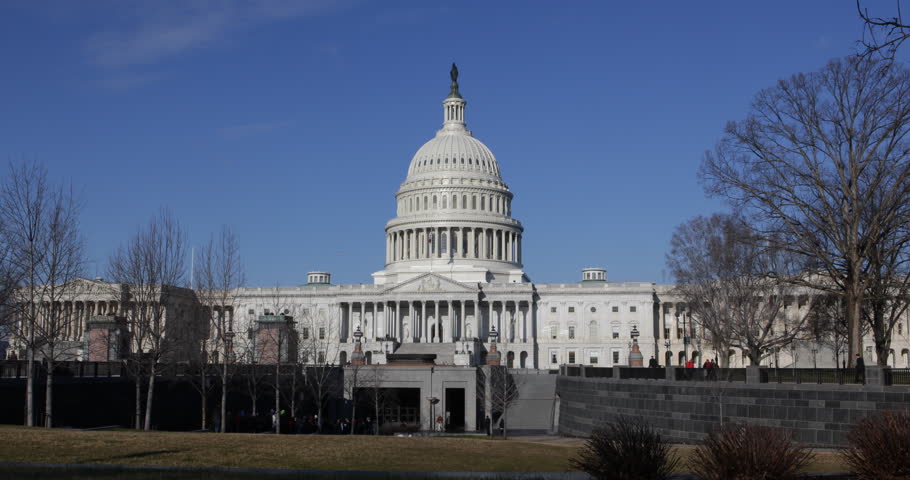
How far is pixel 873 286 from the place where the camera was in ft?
159

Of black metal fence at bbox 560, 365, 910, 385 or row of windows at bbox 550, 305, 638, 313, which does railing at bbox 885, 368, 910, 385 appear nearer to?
black metal fence at bbox 560, 365, 910, 385

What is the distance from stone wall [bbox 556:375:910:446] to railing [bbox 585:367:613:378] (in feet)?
1.87

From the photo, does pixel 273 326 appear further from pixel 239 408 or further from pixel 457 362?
pixel 457 362

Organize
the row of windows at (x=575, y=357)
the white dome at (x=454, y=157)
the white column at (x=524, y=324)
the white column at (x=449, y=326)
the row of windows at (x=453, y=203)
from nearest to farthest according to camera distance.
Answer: the white column at (x=449, y=326)
the row of windows at (x=575, y=357)
the white column at (x=524, y=324)
the row of windows at (x=453, y=203)
the white dome at (x=454, y=157)

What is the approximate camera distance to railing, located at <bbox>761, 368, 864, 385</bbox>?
125ft

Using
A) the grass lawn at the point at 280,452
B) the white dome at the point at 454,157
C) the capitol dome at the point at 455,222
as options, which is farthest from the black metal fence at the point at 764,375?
the white dome at the point at 454,157

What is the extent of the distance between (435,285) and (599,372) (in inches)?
2853

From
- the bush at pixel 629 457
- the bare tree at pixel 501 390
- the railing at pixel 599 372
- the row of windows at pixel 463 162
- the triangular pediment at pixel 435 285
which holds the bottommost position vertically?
the bare tree at pixel 501 390

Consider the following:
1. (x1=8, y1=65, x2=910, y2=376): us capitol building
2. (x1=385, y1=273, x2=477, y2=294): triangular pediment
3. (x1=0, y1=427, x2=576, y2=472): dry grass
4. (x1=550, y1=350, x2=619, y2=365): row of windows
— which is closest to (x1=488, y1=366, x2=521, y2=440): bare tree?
(x1=0, y1=427, x2=576, y2=472): dry grass

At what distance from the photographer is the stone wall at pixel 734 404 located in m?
37.1

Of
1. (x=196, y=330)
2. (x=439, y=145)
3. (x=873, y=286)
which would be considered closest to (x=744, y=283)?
(x=873, y=286)

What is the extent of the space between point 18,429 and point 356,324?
10374 centimetres

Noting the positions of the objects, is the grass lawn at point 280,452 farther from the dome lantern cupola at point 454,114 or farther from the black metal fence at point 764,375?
the dome lantern cupola at point 454,114

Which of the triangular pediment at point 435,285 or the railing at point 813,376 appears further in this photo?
the triangular pediment at point 435,285
